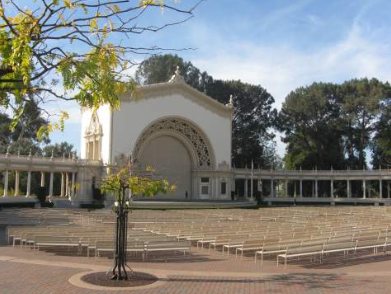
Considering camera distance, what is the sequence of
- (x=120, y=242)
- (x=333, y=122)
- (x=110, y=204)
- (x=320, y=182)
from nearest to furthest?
(x=120, y=242) < (x=110, y=204) < (x=333, y=122) < (x=320, y=182)

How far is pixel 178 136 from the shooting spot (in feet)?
248

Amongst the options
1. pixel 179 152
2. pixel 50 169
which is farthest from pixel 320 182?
pixel 50 169

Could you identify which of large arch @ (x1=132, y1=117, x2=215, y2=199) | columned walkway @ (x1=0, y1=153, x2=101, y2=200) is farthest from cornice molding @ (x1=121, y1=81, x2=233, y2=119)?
columned walkway @ (x1=0, y1=153, x2=101, y2=200)

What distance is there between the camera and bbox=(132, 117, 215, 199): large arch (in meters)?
74.5

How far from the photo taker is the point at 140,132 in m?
69.3

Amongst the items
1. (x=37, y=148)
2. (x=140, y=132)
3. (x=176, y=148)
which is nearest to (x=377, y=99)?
(x=176, y=148)

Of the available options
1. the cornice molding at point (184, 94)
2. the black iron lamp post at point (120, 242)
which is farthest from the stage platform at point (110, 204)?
the black iron lamp post at point (120, 242)

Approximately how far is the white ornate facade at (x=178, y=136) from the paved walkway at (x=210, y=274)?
5079 cm

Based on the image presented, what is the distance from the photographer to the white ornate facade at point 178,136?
229 feet

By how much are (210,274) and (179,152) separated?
204 ft

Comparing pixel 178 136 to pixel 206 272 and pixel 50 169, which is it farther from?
pixel 206 272

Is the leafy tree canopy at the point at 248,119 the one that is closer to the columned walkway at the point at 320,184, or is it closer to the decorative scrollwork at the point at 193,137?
the columned walkway at the point at 320,184

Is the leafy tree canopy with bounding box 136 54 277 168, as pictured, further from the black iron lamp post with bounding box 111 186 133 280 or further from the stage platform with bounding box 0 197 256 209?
the black iron lamp post with bounding box 111 186 133 280

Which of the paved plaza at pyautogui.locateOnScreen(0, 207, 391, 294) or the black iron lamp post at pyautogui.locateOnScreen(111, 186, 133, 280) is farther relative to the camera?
the black iron lamp post at pyautogui.locateOnScreen(111, 186, 133, 280)
